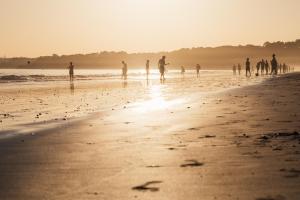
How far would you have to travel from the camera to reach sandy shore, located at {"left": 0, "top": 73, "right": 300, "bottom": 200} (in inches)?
202

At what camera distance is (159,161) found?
22.1ft

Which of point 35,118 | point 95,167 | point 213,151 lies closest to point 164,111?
point 35,118

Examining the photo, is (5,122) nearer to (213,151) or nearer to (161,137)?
(161,137)

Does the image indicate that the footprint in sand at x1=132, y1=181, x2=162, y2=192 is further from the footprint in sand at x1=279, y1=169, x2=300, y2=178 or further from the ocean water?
the ocean water

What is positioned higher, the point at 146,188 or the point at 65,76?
the point at 146,188

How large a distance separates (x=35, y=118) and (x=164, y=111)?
147 inches

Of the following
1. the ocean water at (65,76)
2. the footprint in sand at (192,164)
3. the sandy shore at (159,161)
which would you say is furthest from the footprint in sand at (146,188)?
the ocean water at (65,76)

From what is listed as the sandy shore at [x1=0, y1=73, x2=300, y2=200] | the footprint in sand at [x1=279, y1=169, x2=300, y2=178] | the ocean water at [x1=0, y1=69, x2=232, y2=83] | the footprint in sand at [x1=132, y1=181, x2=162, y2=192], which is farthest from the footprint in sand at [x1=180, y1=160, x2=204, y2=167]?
the ocean water at [x1=0, y1=69, x2=232, y2=83]

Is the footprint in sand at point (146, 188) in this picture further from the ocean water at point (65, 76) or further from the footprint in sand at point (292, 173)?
the ocean water at point (65, 76)

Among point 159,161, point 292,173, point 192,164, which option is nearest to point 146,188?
point 192,164

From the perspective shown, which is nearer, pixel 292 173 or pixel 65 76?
pixel 292 173

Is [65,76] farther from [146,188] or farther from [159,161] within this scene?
[146,188]

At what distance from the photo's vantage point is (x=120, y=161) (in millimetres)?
6816

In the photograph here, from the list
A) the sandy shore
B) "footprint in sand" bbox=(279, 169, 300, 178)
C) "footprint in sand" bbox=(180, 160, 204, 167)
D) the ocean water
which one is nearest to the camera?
the sandy shore
